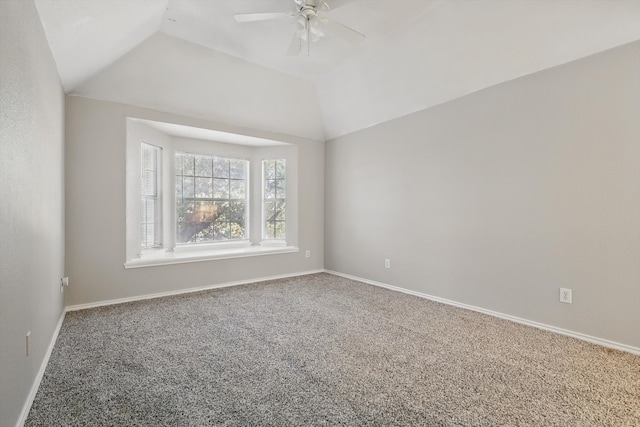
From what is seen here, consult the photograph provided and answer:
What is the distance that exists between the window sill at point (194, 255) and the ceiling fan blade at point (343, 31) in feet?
10.5

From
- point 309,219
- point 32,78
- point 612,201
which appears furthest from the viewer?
point 309,219

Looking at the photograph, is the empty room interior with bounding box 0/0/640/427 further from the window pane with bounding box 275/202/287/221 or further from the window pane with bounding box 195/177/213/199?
the window pane with bounding box 275/202/287/221

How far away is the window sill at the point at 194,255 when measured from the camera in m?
3.81

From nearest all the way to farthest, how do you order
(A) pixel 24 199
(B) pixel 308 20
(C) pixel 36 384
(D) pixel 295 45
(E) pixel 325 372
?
(A) pixel 24 199
(C) pixel 36 384
(E) pixel 325 372
(B) pixel 308 20
(D) pixel 295 45

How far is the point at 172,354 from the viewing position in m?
2.33

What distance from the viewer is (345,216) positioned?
5.08 meters

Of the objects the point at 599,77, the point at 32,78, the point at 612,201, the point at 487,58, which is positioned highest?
the point at 487,58

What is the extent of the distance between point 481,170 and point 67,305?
469 centimetres

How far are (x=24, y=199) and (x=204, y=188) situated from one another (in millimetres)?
3402

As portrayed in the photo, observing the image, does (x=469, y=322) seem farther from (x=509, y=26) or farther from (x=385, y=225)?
(x=509, y=26)

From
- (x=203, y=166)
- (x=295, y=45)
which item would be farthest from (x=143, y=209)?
(x=295, y=45)

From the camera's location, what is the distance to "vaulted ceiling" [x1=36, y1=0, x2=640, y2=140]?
2.43 m

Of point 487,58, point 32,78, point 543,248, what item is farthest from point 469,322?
point 32,78

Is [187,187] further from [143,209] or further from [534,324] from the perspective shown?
[534,324]
